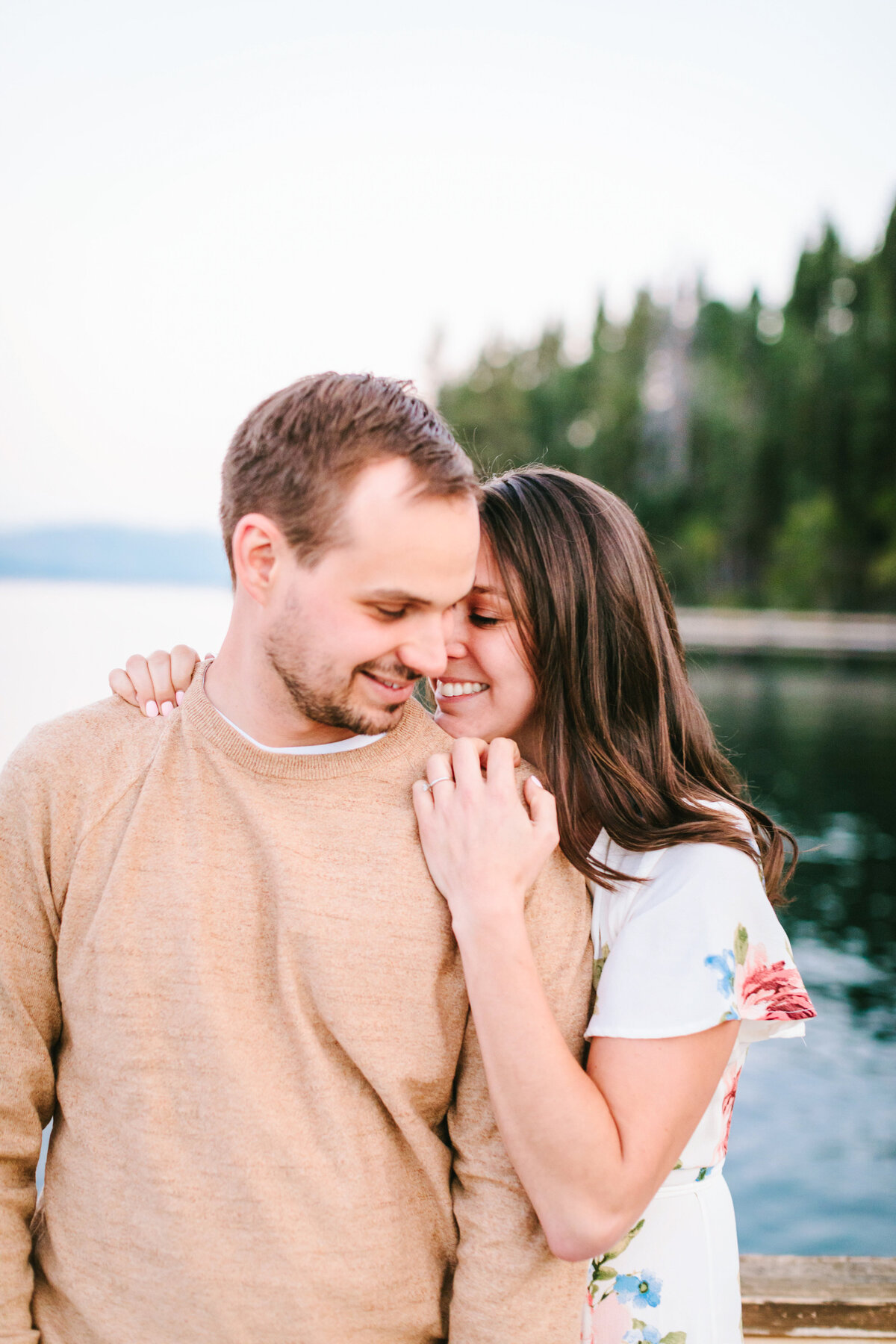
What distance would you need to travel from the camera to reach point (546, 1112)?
1.38 meters

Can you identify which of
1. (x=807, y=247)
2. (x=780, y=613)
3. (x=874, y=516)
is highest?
(x=807, y=247)

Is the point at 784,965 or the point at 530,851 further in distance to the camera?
the point at 784,965

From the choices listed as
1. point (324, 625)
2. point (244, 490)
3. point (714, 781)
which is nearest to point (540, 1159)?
point (324, 625)

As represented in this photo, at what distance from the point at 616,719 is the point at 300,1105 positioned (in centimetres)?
90

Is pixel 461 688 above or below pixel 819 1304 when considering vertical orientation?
above

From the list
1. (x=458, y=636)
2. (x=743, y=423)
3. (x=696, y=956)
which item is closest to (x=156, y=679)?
(x=458, y=636)

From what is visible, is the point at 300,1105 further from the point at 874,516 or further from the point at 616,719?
the point at 874,516

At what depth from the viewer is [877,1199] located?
618 cm

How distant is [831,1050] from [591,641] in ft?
21.9

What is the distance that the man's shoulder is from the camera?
1564mm

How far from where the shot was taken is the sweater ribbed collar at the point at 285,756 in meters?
1.60

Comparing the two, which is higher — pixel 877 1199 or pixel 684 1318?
pixel 684 1318

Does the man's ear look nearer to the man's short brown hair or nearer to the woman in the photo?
the man's short brown hair

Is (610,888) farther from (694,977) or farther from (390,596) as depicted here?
(390,596)
